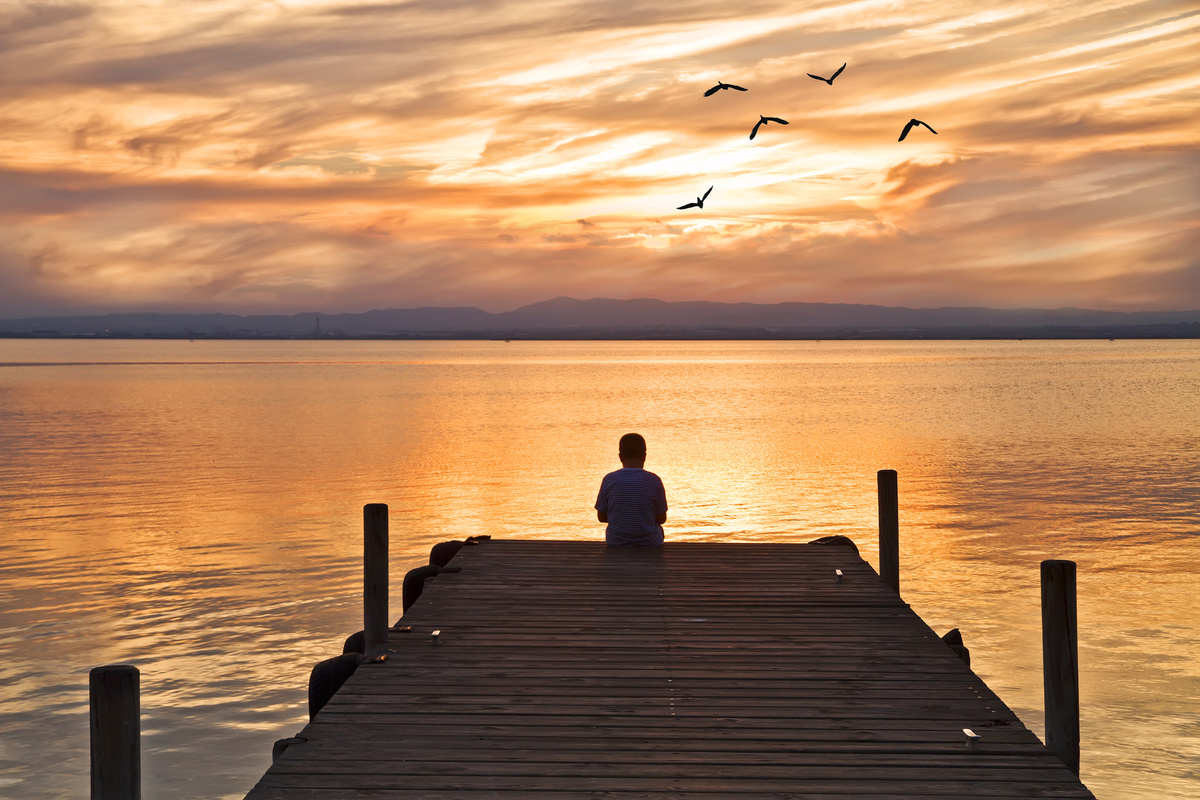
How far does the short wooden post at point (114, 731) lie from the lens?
5.27m

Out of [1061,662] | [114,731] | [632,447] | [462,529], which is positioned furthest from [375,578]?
[462,529]

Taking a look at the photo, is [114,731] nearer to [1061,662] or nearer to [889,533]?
[1061,662]

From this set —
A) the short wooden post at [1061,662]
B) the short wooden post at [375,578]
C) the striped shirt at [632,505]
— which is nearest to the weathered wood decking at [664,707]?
the short wooden post at [375,578]

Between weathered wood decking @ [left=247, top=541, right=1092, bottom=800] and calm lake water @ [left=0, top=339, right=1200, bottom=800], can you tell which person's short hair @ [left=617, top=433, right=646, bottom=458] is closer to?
weathered wood decking @ [left=247, top=541, right=1092, bottom=800]

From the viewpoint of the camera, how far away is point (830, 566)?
1261 centimetres

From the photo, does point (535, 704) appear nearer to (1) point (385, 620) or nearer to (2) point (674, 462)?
(1) point (385, 620)

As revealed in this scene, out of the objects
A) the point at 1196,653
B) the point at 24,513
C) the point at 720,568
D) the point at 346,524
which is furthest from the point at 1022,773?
the point at 24,513

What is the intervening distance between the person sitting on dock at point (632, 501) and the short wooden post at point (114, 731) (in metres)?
7.32

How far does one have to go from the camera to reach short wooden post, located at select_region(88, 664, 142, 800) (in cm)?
527

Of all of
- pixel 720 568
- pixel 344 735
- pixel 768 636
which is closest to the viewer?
pixel 344 735

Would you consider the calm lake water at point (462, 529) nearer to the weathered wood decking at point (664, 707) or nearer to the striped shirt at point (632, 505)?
the weathered wood decking at point (664, 707)

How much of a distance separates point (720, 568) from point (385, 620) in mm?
4551

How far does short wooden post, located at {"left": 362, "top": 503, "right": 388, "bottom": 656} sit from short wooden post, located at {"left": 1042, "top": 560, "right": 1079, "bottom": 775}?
5.23m

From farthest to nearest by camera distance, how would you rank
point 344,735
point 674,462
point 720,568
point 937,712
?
point 674,462 → point 720,568 → point 937,712 → point 344,735
